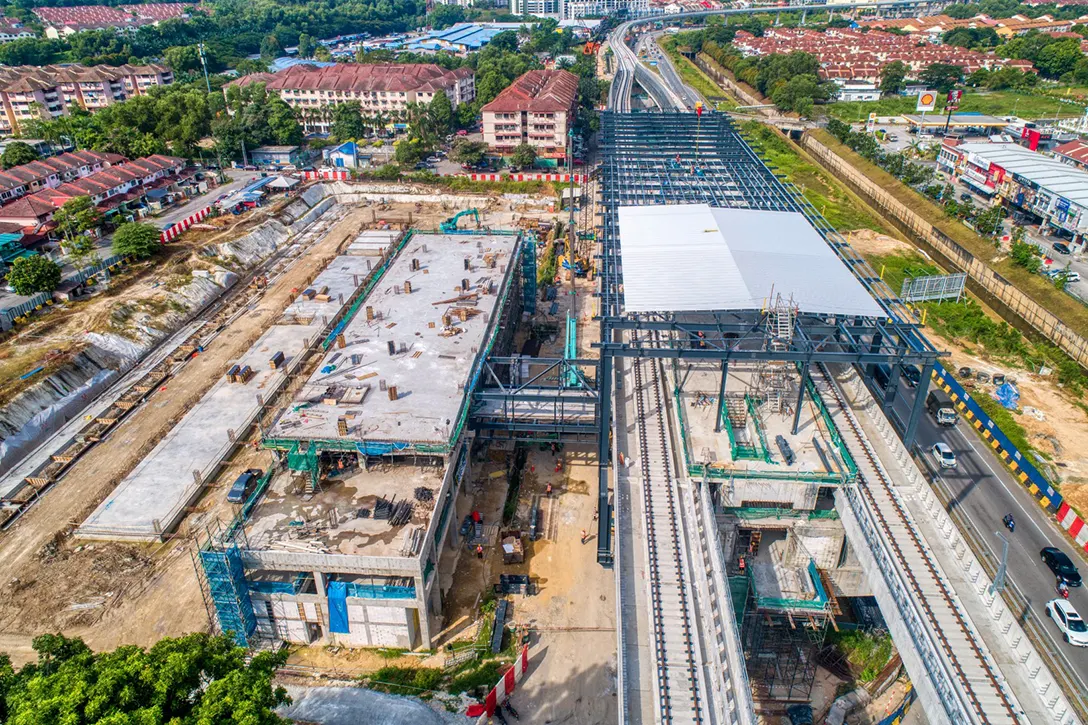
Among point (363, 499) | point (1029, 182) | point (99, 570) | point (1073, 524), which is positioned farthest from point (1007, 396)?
point (99, 570)

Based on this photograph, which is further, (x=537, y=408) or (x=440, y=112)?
(x=440, y=112)

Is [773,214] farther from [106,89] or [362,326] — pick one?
[106,89]

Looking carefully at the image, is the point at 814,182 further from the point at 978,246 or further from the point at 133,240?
the point at 133,240

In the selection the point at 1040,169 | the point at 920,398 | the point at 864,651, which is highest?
the point at 1040,169

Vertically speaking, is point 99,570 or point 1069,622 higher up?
point 1069,622

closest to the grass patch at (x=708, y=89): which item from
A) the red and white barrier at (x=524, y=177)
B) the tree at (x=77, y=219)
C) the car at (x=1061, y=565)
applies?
the red and white barrier at (x=524, y=177)

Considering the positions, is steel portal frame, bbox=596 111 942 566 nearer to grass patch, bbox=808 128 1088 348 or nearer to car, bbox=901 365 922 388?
car, bbox=901 365 922 388
